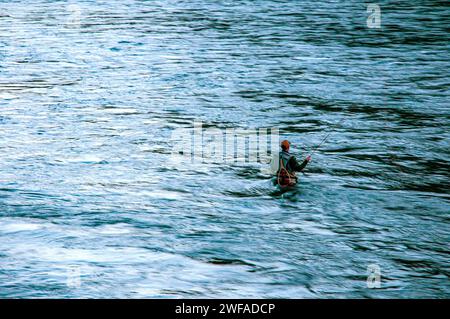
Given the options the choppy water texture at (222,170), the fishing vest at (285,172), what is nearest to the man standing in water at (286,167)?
the fishing vest at (285,172)

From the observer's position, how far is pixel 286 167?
16016 mm

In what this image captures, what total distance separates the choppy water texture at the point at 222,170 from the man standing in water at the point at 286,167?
0.30 metres

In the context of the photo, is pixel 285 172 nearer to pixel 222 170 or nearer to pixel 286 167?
pixel 286 167

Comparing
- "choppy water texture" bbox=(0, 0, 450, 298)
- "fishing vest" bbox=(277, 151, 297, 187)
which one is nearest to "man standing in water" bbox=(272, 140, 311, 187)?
"fishing vest" bbox=(277, 151, 297, 187)

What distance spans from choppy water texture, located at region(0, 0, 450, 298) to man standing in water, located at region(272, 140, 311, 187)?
0.30 metres

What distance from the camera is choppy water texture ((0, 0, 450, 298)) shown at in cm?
1361

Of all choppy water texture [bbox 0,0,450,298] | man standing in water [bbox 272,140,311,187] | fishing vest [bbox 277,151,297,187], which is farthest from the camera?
fishing vest [bbox 277,151,297,187]

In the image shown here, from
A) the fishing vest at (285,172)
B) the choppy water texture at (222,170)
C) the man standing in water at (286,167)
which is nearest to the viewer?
the choppy water texture at (222,170)

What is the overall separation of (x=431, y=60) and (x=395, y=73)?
2719mm

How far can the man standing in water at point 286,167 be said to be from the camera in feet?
50.7

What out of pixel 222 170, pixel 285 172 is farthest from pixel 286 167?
pixel 222 170

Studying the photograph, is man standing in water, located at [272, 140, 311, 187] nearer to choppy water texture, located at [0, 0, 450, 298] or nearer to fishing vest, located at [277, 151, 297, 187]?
fishing vest, located at [277, 151, 297, 187]

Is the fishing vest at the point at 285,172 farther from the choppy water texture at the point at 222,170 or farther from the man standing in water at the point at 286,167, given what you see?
the choppy water texture at the point at 222,170

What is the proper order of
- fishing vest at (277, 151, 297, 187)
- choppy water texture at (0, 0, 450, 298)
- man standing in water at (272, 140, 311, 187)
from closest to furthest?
1. choppy water texture at (0, 0, 450, 298)
2. man standing in water at (272, 140, 311, 187)
3. fishing vest at (277, 151, 297, 187)
